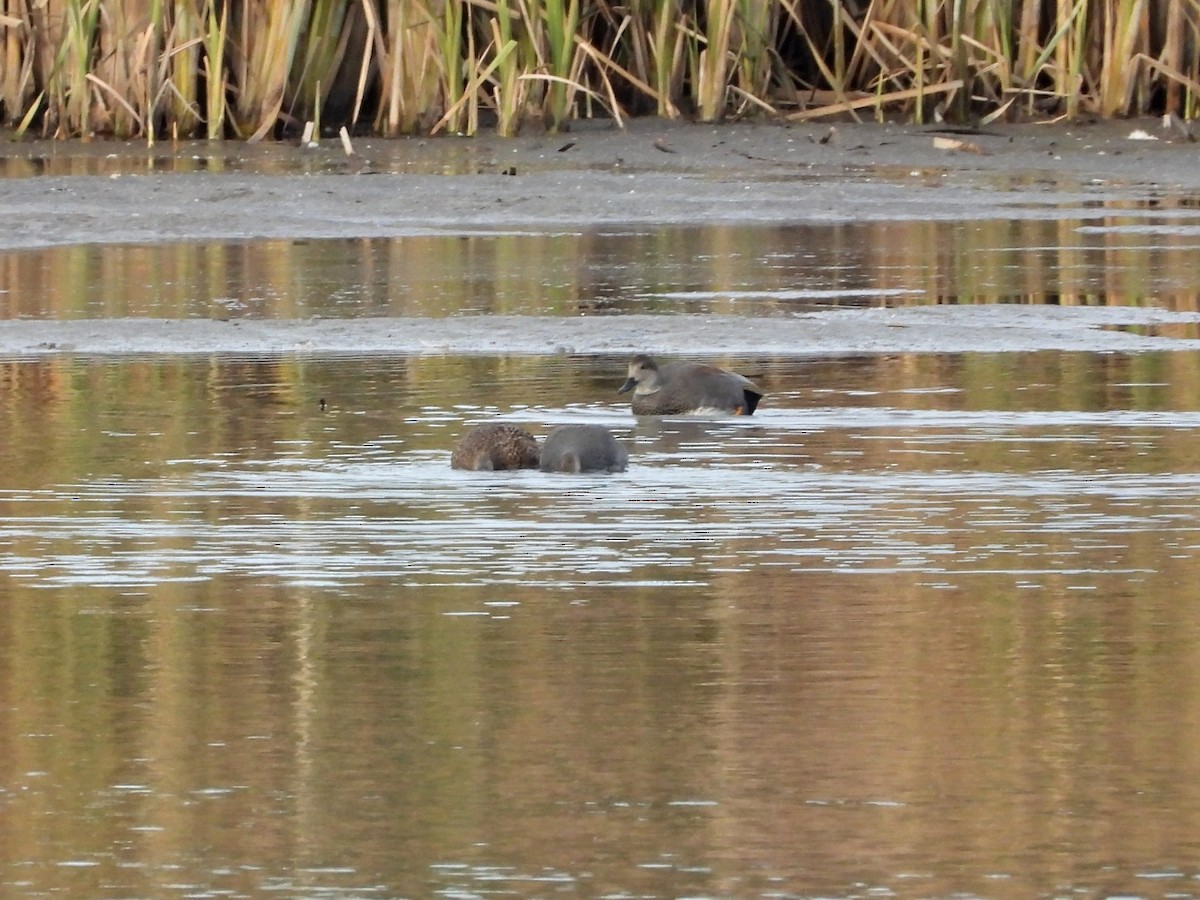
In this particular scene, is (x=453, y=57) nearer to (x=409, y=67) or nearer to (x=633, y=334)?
(x=409, y=67)

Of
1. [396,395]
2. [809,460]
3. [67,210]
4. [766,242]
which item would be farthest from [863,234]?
[809,460]

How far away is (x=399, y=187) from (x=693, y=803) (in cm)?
1216

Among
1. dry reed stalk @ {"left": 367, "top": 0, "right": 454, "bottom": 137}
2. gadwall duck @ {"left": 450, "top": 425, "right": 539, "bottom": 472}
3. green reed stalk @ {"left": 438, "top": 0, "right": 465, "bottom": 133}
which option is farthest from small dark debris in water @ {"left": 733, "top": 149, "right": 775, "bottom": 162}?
gadwall duck @ {"left": 450, "top": 425, "right": 539, "bottom": 472}

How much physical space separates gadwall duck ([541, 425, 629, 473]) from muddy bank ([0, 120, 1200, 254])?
6.92m

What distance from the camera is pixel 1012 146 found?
18.2 meters

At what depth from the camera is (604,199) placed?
625 inches

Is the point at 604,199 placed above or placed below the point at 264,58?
below

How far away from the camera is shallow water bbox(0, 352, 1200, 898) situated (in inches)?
157

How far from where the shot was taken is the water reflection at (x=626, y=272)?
11.3 m

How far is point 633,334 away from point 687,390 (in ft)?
6.44

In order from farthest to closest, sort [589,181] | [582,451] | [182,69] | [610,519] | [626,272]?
[182,69] < [589,181] < [626,272] < [582,451] < [610,519]

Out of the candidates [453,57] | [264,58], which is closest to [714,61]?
[453,57]

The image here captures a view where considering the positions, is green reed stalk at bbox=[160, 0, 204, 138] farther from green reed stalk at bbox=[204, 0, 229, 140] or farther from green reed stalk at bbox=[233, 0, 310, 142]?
green reed stalk at bbox=[233, 0, 310, 142]

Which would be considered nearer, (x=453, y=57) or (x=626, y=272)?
(x=626, y=272)
